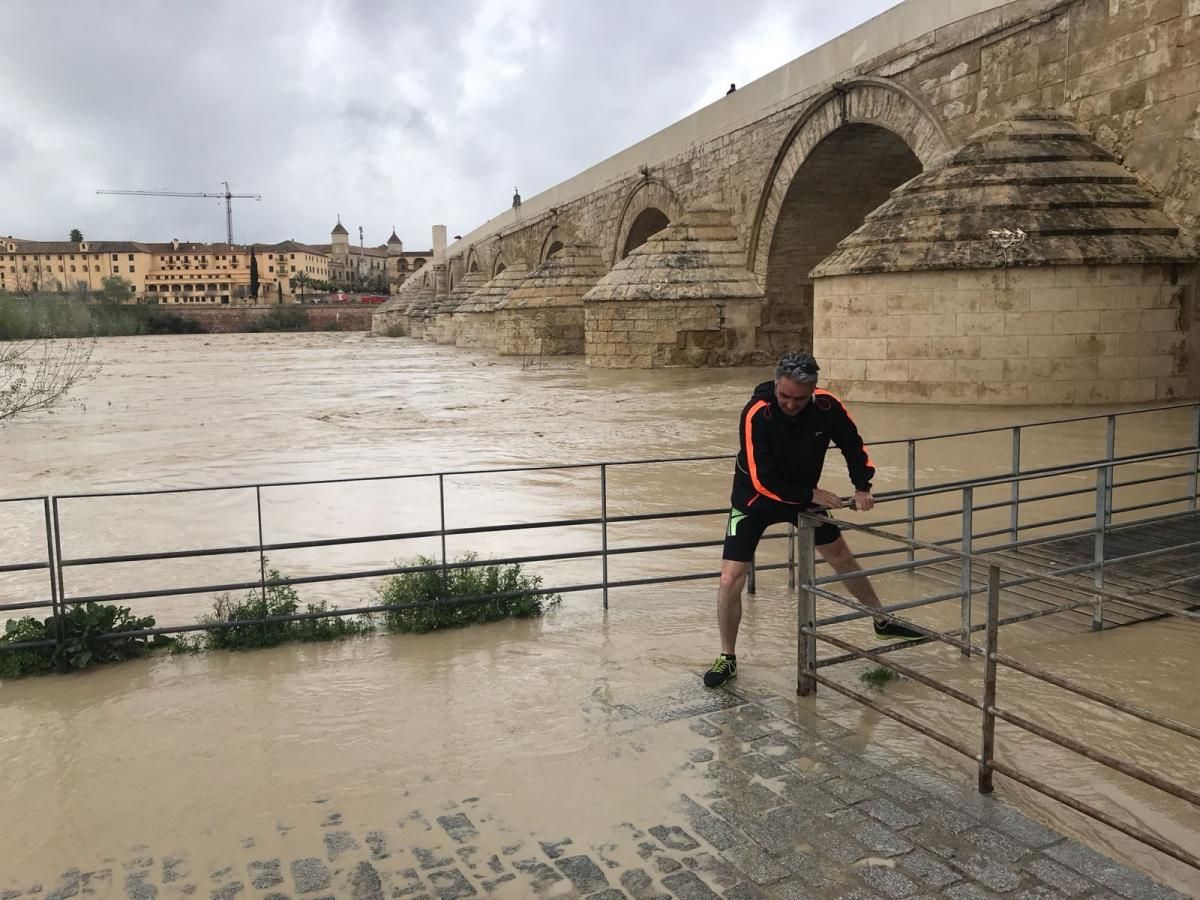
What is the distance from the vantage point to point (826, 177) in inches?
754

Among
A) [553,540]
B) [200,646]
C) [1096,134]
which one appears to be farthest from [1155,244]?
[200,646]

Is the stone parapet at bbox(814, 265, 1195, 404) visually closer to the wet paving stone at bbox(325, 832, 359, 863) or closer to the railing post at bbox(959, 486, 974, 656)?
the railing post at bbox(959, 486, 974, 656)

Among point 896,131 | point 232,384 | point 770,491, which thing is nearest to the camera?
point 770,491

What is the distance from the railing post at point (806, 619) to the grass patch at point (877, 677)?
274mm

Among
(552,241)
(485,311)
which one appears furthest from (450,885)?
(552,241)

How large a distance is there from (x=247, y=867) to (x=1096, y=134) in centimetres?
1298

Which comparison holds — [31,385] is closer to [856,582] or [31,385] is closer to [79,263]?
[856,582]

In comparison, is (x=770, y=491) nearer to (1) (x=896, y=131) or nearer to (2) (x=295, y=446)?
(2) (x=295, y=446)

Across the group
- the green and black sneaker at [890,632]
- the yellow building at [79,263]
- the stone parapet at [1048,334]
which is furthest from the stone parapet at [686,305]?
the yellow building at [79,263]

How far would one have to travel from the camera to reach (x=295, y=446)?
40.0 ft

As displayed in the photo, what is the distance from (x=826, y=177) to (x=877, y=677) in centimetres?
1656

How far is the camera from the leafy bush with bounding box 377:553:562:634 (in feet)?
16.3

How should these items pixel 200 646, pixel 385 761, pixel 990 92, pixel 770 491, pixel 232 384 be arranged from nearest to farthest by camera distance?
pixel 385 761, pixel 770 491, pixel 200 646, pixel 990 92, pixel 232 384

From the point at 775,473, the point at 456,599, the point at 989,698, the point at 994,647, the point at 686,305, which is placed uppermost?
the point at 686,305
